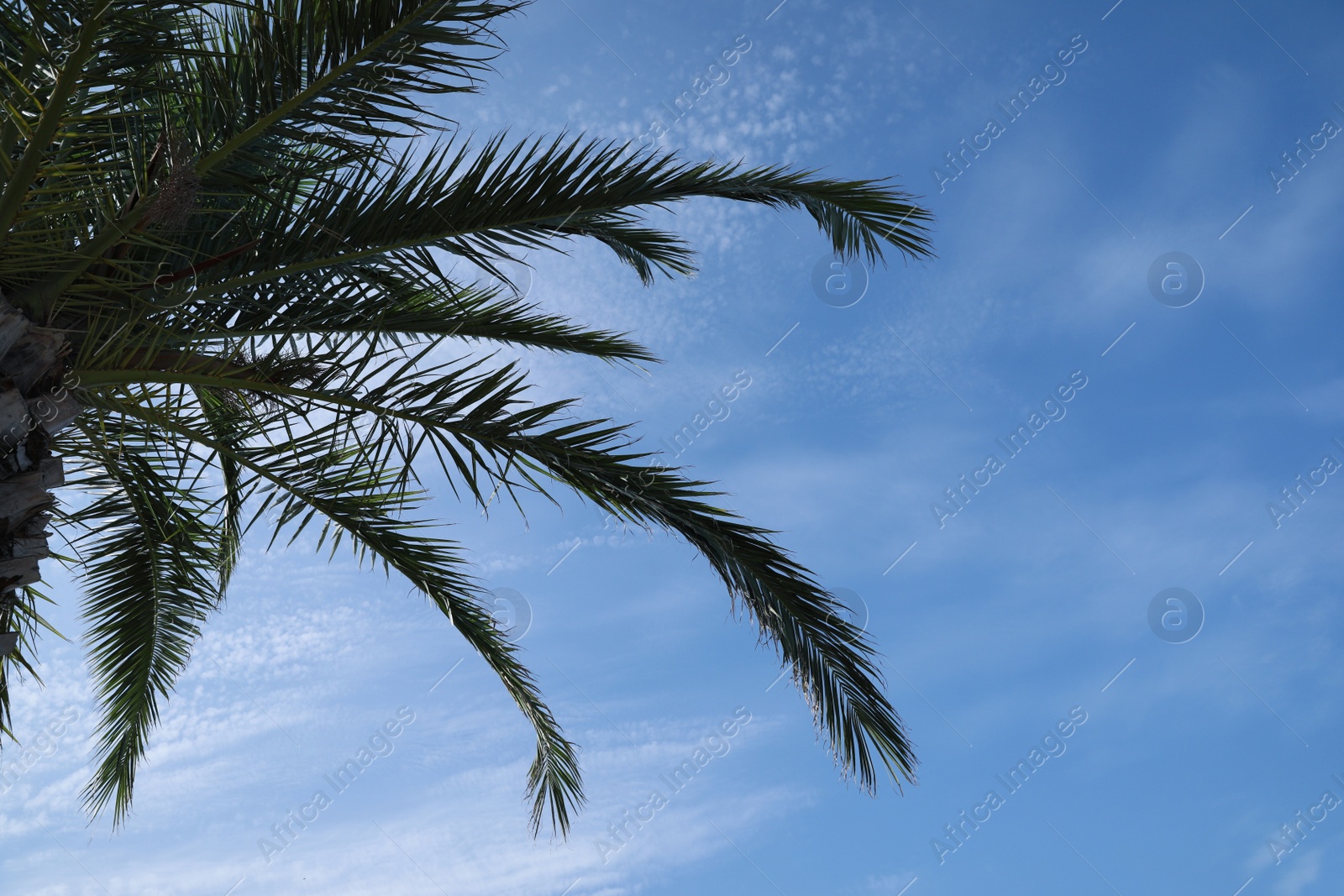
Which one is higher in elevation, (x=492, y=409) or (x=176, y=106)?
(x=176, y=106)

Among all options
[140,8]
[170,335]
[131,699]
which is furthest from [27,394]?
[131,699]

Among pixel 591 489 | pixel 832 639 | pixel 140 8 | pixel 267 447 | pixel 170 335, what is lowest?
pixel 832 639

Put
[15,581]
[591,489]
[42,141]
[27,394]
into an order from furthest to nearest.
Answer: [591,489], [15,581], [27,394], [42,141]

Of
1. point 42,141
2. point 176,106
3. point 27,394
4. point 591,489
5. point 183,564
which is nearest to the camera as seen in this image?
point 42,141

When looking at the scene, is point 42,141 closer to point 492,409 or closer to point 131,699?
point 492,409

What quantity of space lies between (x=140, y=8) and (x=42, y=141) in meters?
0.65

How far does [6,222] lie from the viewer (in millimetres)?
3607

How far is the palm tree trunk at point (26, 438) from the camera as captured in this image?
12.2 feet

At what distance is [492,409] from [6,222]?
2.03m

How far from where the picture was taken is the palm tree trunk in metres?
3.71

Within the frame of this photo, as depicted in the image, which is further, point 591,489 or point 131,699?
point 131,699

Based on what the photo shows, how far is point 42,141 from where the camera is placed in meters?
3.49

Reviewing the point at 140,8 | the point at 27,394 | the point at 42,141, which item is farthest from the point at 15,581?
the point at 140,8

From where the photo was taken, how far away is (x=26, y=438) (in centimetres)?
390
